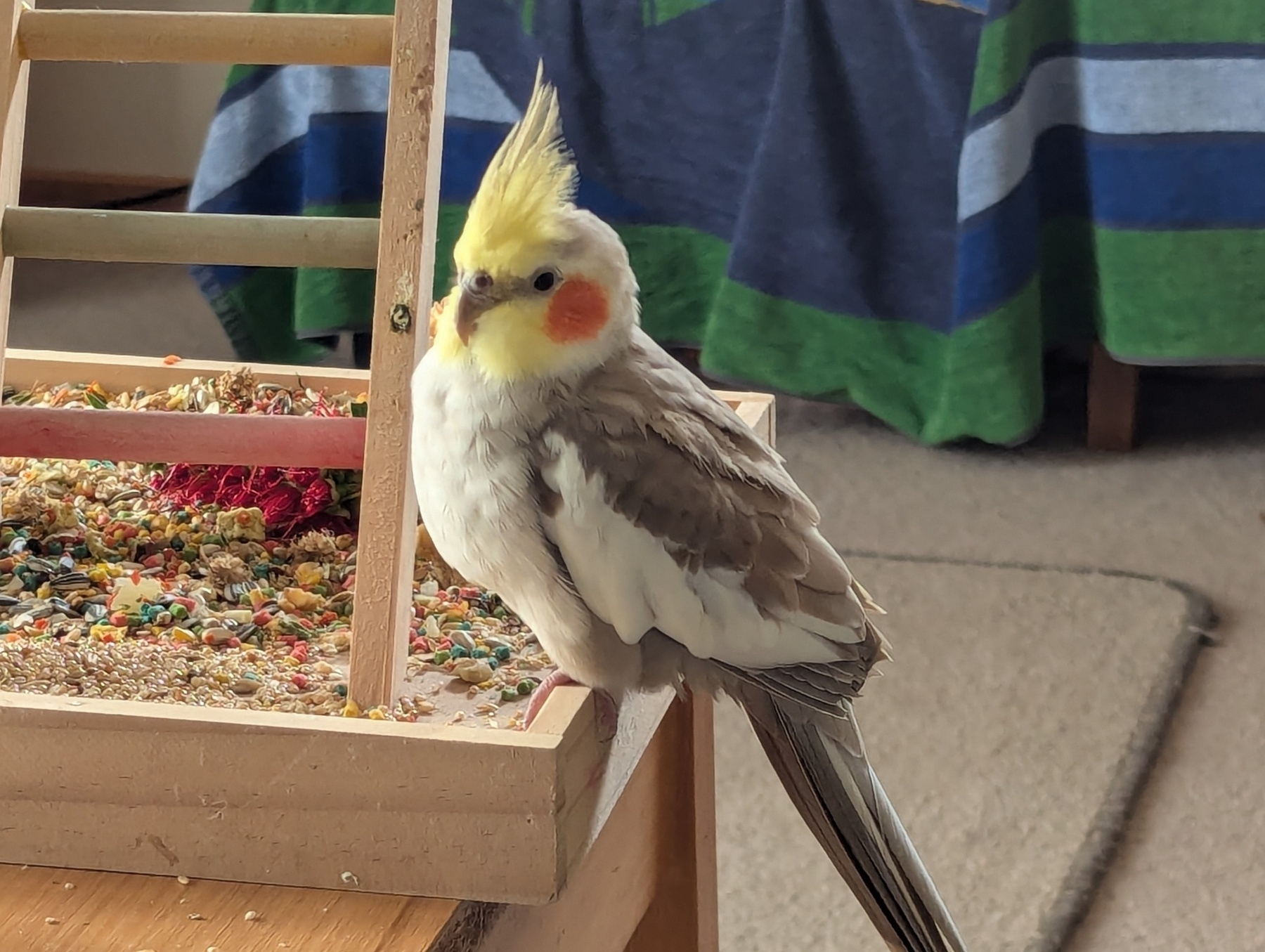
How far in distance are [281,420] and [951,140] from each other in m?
1.33

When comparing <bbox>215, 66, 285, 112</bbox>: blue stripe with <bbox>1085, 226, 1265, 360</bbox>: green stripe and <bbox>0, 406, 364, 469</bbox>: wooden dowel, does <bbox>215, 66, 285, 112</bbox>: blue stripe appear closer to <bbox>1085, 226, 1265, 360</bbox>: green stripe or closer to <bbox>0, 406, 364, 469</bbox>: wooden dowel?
<bbox>1085, 226, 1265, 360</bbox>: green stripe

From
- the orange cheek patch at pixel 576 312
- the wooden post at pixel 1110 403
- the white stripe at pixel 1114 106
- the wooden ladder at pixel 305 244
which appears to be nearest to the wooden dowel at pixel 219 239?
the wooden ladder at pixel 305 244

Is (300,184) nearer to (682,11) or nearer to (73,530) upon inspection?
(682,11)

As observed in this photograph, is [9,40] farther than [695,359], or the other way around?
[695,359]

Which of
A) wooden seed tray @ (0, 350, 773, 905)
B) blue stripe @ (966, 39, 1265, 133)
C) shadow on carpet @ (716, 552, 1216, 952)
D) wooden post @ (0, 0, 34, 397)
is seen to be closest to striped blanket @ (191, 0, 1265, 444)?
blue stripe @ (966, 39, 1265, 133)

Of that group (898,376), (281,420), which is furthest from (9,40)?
(898,376)

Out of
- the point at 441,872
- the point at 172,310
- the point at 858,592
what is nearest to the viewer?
the point at 441,872

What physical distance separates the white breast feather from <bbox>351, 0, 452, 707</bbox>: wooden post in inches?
3.6

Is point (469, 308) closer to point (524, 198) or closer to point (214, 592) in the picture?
point (524, 198)

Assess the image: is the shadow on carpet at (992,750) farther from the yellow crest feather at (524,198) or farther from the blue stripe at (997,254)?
the yellow crest feather at (524,198)

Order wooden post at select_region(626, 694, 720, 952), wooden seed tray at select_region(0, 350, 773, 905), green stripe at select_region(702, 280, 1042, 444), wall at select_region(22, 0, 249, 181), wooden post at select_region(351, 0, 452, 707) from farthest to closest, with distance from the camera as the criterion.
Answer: wall at select_region(22, 0, 249, 181)
green stripe at select_region(702, 280, 1042, 444)
wooden post at select_region(626, 694, 720, 952)
wooden post at select_region(351, 0, 452, 707)
wooden seed tray at select_region(0, 350, 773, 905)

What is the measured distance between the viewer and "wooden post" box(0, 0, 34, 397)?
0.74 metres

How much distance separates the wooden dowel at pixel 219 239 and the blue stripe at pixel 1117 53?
1.24 m

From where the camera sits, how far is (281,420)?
722 millimetres
